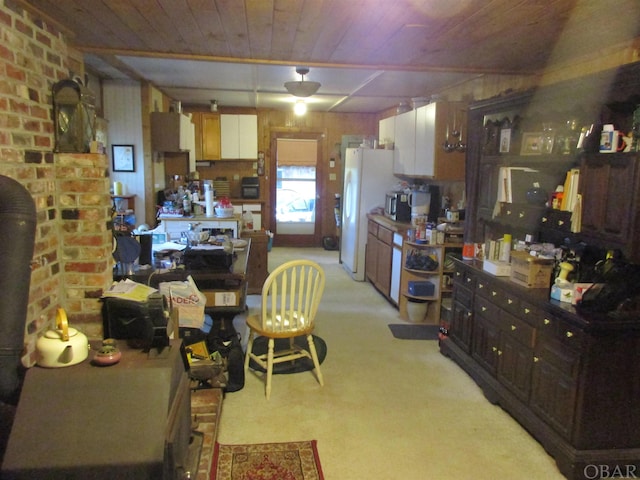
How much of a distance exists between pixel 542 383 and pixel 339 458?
1.21m

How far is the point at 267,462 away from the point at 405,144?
3.99 metres

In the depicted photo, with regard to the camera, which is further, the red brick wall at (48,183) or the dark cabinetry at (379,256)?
the dark cabinetry at (379,256)

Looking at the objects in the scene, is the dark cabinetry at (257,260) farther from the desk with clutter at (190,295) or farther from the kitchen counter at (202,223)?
the desk with clutter at (190,295)

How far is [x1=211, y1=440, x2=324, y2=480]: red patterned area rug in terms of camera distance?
230cm

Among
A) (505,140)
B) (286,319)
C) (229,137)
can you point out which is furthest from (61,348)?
(229,137)

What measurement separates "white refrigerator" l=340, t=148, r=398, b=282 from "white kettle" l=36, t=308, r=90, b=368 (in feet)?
14.5

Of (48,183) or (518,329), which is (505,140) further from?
(48,183)

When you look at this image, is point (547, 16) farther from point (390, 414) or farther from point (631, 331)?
point (390, 414)

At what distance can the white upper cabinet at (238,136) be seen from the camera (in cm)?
753

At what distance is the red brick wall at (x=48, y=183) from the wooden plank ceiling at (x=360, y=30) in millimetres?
201

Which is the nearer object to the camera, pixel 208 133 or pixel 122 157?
pixel 122 157

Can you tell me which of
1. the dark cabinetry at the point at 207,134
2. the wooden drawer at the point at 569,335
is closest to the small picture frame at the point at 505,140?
the wooden drawer at the point at 569,335

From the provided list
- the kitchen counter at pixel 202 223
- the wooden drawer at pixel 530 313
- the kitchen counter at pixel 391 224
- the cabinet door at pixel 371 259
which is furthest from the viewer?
the cabinet door at pixel 371 259

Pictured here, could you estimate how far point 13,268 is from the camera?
1664 mm
